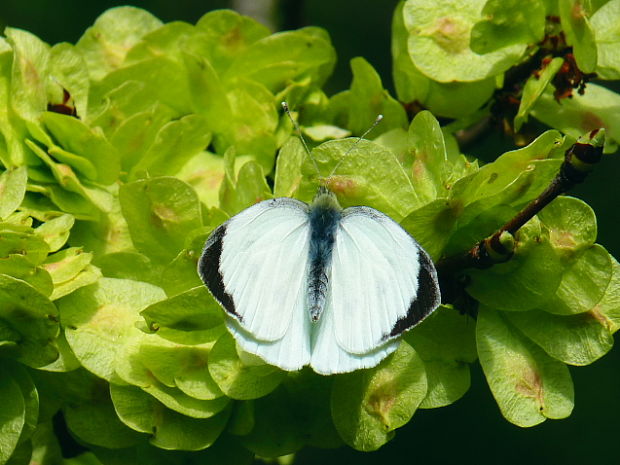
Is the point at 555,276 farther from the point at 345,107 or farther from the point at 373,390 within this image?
the point at 345,107

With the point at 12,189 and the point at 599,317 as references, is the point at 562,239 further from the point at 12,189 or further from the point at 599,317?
the point at 12,189

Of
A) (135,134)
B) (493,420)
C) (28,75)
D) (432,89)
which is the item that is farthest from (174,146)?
(493,420)

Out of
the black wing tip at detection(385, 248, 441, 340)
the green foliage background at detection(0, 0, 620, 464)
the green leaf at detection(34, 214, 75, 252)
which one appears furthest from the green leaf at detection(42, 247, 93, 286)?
the green foliage background at detection(0, 0, 620, 464)

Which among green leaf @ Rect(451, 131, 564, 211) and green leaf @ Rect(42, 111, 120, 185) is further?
green leaf @ Rect(42, 111, 120, 185)

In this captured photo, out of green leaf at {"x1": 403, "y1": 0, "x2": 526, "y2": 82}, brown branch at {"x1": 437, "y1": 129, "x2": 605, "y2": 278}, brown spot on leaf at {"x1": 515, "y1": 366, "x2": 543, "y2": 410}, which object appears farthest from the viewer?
green leaf at {"x1": 403, "y1": 0, "x2": 526, "y2": 82}

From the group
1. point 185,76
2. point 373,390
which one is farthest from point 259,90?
point 373,390

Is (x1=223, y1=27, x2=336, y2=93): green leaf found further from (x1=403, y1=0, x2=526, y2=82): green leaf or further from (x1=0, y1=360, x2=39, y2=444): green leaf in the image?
(x1=0, y1=360, x2=39, y2=444): green leaf
